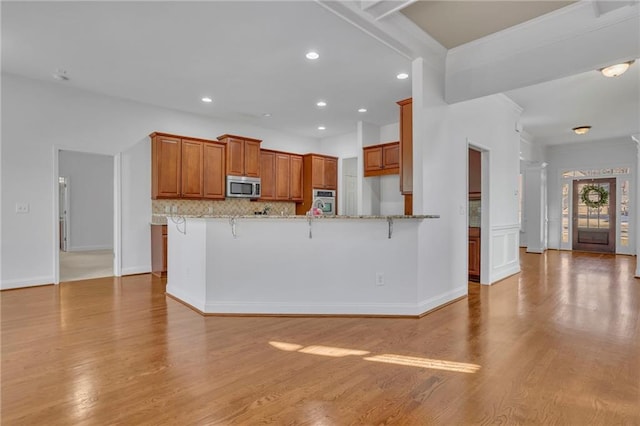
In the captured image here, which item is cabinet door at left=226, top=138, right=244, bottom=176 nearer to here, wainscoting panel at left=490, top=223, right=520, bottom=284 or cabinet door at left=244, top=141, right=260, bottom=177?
cabinet door at left=244, top=141, right=260, bottom=177

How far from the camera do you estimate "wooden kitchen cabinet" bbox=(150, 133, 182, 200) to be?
5.69 metres

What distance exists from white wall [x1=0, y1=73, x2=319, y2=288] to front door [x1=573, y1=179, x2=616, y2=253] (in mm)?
10863

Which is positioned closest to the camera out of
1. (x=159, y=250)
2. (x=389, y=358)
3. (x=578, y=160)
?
(x=389, y=358)

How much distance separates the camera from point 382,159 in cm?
666

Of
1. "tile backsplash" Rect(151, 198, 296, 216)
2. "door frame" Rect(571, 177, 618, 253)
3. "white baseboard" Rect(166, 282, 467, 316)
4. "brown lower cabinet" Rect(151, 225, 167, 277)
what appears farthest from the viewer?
"door frame" Rect(571, 177, 618, 253)

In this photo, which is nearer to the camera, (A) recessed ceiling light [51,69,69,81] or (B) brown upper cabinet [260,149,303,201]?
(A) recessed ceiling light [51,69,69,81]

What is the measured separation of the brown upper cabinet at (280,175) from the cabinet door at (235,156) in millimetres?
583

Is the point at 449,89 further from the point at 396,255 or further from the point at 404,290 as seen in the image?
the point at 404,290

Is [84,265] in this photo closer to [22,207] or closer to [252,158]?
[22,207]

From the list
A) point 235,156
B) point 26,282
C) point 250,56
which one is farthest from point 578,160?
point 26,282

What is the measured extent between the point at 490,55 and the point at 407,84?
52.4 inches

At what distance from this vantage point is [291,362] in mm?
2484

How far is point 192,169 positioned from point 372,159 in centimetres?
341

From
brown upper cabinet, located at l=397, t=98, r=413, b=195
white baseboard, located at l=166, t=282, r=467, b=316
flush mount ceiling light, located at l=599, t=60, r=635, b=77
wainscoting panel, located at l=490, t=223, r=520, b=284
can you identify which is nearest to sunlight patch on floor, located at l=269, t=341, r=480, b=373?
white baseboard, located at l=166, t=282, r=467, b=316
